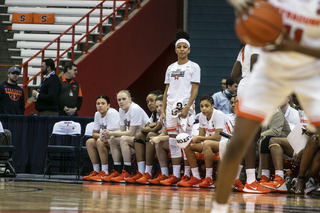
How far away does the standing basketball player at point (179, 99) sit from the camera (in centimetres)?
834

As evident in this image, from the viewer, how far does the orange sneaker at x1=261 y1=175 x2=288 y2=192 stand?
7353 mm

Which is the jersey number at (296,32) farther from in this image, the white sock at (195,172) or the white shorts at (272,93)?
the white sock at (195,172)

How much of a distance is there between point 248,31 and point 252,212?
200cm

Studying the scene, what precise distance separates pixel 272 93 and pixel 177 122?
17.3 feet

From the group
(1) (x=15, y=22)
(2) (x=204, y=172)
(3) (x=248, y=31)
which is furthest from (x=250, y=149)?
(1) (x=15, y=22)

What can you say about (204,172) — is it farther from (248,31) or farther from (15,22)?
(15,22)

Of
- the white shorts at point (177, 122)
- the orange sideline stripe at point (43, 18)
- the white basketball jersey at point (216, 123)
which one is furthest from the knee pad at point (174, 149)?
the orange sideline stripe at point (43, 18)

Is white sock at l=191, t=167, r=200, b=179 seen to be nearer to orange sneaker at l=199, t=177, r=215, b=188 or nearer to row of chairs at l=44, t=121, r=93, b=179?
orange sneaker at l=199, t=177, r=215, b=188

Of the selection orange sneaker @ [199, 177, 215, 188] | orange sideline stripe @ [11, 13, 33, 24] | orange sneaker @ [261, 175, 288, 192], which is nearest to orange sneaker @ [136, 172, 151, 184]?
orange sneaker @ [199, 177, 215, 188]

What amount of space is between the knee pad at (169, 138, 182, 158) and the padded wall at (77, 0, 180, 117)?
5.04 m

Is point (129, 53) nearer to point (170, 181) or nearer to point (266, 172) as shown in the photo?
point (170, 181)

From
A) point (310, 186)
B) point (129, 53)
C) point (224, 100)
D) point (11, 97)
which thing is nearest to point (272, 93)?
point (310, 186)

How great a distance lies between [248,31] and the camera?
2.99m

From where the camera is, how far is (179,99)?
8.41m
